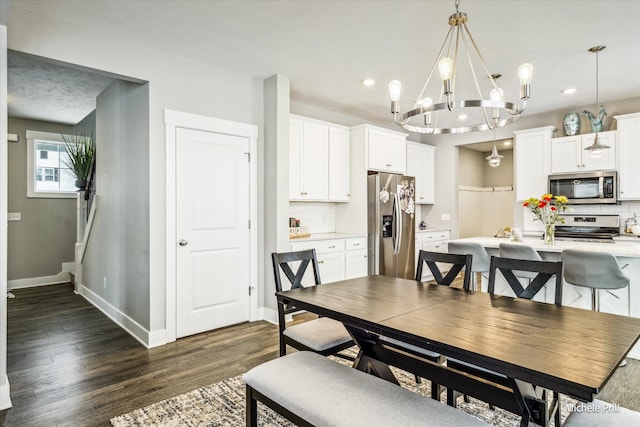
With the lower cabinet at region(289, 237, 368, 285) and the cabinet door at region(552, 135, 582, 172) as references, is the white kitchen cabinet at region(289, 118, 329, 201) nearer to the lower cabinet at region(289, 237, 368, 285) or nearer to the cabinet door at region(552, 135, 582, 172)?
the lower cabinet at region(289, 237, 368, 285)

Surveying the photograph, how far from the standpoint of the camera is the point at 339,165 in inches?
203

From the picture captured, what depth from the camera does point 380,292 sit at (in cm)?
232

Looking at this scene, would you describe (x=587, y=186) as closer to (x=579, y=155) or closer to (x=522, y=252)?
(x=579, y=155)

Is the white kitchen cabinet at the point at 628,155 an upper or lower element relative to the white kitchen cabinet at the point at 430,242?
upper

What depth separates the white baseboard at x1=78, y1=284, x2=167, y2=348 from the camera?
10.8 feet

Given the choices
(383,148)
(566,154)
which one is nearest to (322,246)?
(383,148)

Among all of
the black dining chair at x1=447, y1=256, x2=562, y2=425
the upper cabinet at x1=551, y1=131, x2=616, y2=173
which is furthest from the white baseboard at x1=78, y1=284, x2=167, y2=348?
the upper cabinet at x1=551, y1=131, x2=616, y2=173

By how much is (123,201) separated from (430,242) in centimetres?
466

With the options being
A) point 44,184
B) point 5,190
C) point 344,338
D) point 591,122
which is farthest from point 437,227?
point 44,184

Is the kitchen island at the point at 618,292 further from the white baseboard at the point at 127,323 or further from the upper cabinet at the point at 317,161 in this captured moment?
the white baseboard at the point at 127,323

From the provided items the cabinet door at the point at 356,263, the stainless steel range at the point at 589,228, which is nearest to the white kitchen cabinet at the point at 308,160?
the cabinet door at the point at 356,263

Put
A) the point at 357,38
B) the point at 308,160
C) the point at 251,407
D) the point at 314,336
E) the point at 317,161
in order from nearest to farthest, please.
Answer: the point at 251,407 → the point at 314,336 → the point at 357,38 → the point at 308,160 → the point at 317,161

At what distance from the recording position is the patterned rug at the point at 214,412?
2.12 metres

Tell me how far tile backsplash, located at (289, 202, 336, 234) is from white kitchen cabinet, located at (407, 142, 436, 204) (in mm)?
1703
